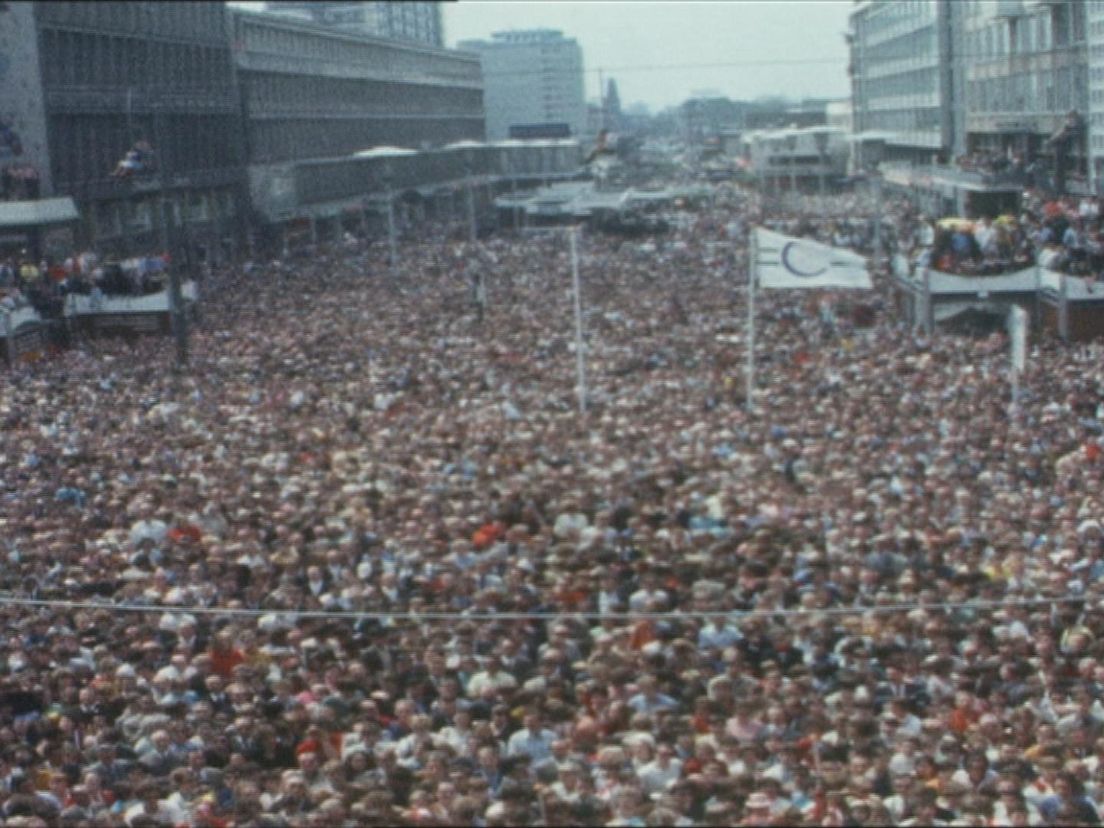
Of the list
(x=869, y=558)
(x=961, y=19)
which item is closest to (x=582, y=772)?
(x=869, y=558)

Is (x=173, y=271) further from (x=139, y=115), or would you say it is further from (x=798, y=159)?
(x=798, y=159)

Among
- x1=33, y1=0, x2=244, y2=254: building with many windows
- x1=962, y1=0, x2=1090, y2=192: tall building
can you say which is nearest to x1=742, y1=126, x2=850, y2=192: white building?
x1=962, y1=0, x2=1090, y2=192: tall building

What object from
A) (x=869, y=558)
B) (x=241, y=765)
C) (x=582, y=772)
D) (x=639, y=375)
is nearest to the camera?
(x=582, y=772)

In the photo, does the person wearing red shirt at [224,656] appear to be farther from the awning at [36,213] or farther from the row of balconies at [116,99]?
the awning at [36,213]

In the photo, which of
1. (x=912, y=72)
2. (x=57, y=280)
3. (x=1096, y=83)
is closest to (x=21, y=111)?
(x=57, y=280)

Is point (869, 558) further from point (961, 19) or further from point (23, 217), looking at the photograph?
point (961, 19)

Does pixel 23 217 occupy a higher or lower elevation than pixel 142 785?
higher

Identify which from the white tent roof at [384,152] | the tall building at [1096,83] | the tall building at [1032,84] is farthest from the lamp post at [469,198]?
the tall building at [1096,83]
